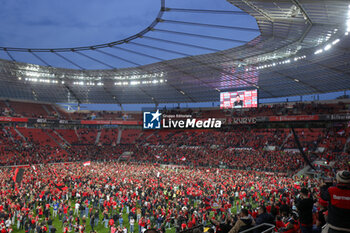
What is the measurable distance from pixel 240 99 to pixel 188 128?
11593 millimetres

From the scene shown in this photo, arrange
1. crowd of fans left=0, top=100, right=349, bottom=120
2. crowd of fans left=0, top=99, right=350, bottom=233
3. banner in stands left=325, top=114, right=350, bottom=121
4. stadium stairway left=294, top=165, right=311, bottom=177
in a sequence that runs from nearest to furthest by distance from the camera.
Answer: crowd of fans left=0, top=99, right=350, bottom=233, stadium stairway left=294, top=165, right=311, bottom=177, banner in stands left=325, top=114, right=350, bottom=121, crowd of fans left=0, top=100, right=349, bottom=120

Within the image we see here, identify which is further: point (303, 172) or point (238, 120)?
point (303, 172)

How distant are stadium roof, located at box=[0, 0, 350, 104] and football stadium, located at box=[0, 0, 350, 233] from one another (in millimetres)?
213

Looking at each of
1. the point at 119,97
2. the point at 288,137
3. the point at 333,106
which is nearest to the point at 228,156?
the point at 288,137

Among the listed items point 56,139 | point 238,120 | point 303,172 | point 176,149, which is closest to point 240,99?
point 238,120

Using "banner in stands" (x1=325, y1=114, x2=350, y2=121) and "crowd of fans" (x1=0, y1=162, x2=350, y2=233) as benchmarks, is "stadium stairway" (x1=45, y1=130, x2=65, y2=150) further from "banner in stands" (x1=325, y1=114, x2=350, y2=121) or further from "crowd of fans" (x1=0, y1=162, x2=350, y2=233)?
"banner in stands" (x1=325, y1=114, x2=350, y2=121)

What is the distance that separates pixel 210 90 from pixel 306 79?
54.6ft

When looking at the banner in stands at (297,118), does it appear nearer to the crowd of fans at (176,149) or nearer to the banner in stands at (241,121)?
the crowd of fans at (176,149)

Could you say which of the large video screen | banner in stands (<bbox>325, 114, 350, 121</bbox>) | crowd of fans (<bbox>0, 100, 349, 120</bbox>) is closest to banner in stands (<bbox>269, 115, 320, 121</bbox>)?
banner in stands (<bbox>325, 114, 350, 121</bbox>)

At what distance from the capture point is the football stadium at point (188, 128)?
54.0ft

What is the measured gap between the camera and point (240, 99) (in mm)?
36531

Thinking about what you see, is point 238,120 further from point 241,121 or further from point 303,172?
point 303,172

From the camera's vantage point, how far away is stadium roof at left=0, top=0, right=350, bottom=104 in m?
21.0

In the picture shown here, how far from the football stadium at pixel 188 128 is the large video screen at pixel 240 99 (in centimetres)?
14
